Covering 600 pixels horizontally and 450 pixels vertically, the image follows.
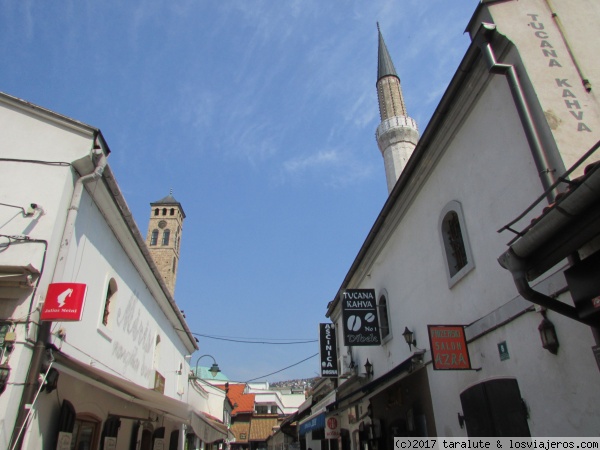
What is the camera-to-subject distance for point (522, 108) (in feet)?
17.7

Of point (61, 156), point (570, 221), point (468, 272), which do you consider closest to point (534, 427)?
point (468, 272)

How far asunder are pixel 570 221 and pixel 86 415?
314 inches

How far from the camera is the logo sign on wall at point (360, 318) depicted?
10555 mm

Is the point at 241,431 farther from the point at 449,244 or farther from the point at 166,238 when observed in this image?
the point at 449,244

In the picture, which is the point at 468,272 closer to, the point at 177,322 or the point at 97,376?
the point at 97,376

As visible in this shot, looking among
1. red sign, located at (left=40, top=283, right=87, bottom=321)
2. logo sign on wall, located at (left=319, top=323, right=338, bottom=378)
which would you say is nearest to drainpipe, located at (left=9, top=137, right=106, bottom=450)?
red sign, located at (left=40, top=283, right=87, bottom=321)

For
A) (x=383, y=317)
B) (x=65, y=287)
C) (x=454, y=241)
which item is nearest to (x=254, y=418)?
(x=383, y=317)

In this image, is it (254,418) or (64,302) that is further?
(254,418)

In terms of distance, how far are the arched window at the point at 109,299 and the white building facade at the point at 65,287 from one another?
24 mm

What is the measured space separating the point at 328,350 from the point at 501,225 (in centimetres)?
1224

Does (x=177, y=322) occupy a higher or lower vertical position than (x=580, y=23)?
lower

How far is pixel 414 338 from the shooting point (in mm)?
8977

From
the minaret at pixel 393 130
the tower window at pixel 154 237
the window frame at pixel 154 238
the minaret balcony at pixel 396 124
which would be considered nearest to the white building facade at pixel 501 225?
the minaret at pixel 393 130

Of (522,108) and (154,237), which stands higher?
(154,237)
